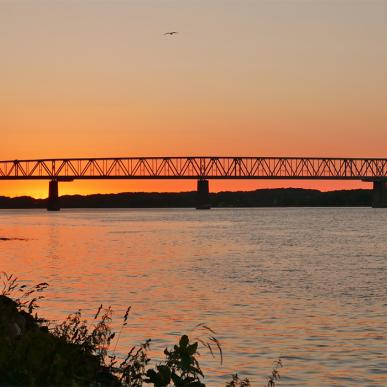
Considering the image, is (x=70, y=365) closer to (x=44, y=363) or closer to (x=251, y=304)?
(x=44, y=363)

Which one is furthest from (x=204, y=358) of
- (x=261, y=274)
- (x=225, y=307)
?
(x=261, y=274)

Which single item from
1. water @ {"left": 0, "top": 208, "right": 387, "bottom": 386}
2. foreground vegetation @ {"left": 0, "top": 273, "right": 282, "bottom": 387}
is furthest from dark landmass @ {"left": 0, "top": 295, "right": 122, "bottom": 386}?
water @ {"left": 0, "top": 208, "right": 387, "bottom": 386}

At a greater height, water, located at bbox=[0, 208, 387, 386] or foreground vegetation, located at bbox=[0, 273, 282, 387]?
foreground vegetation, located at bbox=[0, 273, 282, 387]

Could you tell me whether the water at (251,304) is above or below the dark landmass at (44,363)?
below

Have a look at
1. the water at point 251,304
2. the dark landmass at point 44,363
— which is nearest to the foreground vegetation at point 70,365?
the dark landmass at point 44,363

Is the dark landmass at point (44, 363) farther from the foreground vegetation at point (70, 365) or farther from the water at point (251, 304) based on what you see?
the water at point (251, 304)

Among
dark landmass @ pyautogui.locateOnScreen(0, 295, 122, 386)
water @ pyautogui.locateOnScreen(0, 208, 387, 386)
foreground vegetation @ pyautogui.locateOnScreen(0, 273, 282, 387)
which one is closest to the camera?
foreground vegetation @ pyautogui.locateOnScreen(0, 273, 282, 387)

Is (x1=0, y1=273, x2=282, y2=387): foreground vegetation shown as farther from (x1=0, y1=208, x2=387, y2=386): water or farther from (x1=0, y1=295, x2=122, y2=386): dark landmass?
(x1=0, y1=208, x2=387, y2=386): water

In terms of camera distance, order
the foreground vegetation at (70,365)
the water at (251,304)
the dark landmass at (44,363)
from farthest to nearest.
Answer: the water at (251,304) → the dark landmass at (44,363) → the foreground vegetation at (70,365)

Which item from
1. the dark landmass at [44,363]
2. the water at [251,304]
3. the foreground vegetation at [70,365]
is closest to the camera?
the foreground vegetation at [70,365]

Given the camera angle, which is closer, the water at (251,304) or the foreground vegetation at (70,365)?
the foreground vegetation at (70,365)

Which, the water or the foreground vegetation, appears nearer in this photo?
the foreground vegetation

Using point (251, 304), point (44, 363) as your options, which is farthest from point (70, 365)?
point (251, 304)

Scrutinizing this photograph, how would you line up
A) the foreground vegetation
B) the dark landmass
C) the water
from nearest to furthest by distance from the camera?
1. the foreground vegetation
2. the dark landmass
3. the water
